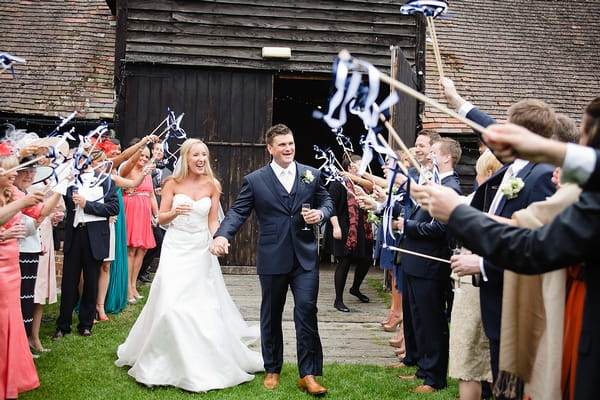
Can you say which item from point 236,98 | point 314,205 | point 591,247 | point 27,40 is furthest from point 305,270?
point 27,40

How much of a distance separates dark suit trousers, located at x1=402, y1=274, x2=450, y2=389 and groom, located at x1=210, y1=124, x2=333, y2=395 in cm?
88

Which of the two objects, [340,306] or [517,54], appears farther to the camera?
[517,54]

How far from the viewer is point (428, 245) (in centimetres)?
537

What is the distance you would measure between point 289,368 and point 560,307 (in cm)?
387

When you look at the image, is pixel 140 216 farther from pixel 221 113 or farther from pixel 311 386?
pixel 311 386

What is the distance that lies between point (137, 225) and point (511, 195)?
21.3ft

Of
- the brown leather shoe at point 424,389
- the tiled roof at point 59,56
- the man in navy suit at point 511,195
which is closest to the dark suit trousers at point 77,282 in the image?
the brown leather shoe at point 424,389

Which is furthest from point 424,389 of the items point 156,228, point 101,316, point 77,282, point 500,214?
point 156,228

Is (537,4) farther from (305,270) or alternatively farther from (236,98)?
(305,270)

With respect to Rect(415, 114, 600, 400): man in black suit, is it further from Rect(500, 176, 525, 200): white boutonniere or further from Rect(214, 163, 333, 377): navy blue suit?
Rect(214, 163, 333, 377): navy blue suit

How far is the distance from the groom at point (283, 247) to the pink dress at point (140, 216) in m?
3.68

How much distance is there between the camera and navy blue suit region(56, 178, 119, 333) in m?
6.92

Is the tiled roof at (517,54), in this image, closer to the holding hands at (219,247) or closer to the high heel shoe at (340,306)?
the high heel shoe at (340,306)

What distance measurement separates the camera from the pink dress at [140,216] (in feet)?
29.0
